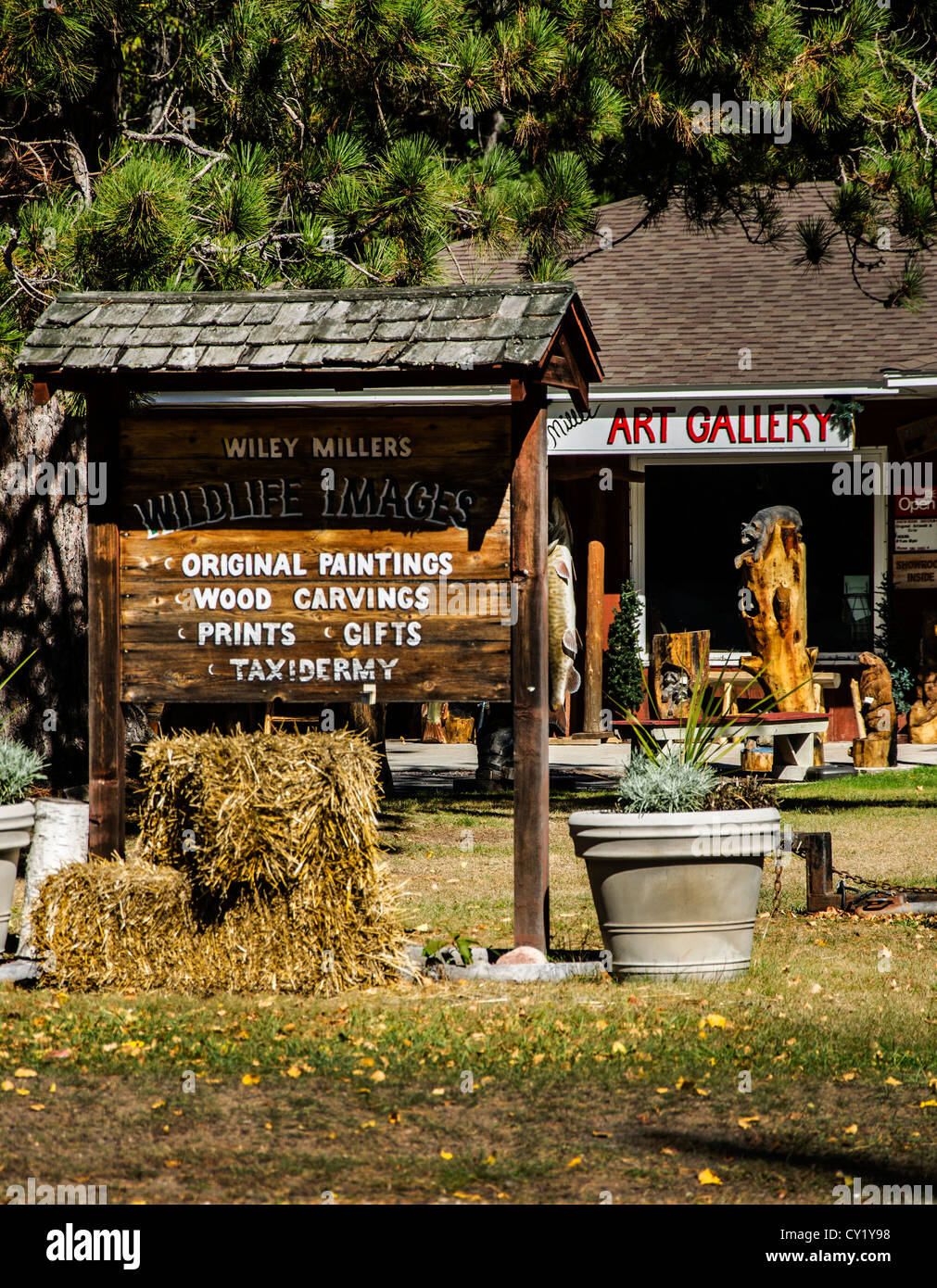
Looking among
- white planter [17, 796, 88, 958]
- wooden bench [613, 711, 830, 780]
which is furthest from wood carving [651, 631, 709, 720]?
white planter [17, 796, 88, 958]

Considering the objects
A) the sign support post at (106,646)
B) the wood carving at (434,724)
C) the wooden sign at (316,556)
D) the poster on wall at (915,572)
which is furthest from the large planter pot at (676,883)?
the wood carving at (434,724)

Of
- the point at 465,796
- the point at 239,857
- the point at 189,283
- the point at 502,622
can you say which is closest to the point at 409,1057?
the point at 239,857

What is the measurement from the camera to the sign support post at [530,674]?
21.8 feet

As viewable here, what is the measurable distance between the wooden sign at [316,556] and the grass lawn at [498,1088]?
1475 mm

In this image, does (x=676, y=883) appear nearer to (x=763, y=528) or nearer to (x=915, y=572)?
(x=763, y=528)

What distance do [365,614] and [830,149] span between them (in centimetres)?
624

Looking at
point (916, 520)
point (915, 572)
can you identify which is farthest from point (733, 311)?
point (915, 572)

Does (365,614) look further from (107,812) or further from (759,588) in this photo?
(759,588)

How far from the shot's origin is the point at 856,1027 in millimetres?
5719

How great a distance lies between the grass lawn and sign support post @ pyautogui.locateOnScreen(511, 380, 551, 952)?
456 millimetres

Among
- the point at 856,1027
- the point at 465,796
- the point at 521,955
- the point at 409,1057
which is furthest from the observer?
the point at 465,796

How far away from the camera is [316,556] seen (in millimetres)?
6910

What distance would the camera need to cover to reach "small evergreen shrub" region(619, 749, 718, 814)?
6434 millimetres

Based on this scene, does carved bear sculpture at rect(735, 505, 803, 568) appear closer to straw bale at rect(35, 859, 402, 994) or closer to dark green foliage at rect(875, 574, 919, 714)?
dark green foliage at rect(875, 574, 919, 714)
